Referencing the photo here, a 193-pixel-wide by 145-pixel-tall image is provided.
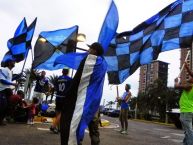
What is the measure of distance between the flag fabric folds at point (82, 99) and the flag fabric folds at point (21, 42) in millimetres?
8046

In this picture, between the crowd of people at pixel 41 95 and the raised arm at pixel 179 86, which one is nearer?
the crowd of people at pixel 41 95

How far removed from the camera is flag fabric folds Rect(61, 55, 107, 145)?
484 cm

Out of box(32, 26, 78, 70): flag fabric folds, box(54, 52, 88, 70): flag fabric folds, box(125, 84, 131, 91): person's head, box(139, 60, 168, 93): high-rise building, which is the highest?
box(139, 60, 168, 93): high-rise building

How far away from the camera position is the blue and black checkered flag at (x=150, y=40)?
7661 mm

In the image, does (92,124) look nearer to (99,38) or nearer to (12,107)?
(99,38)

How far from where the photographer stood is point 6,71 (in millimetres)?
9492

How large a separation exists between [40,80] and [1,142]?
19.0 feet

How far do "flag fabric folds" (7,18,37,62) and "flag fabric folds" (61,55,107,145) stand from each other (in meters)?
8.05

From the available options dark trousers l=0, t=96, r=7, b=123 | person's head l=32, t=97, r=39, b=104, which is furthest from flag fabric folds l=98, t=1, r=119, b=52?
person's head l=32, t=97, r=39, b=104

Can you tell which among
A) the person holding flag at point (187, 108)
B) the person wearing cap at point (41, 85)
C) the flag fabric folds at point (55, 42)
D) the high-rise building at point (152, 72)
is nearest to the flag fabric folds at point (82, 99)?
the person holding flag at point (187, 108)

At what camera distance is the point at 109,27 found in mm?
6219

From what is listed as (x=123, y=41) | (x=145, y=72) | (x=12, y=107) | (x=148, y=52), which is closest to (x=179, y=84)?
(x=148, y=52)

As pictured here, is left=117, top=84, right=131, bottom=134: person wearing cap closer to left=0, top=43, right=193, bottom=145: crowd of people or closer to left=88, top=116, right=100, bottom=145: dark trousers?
left=0, top=43, right=193, bottom=145: crowd of people

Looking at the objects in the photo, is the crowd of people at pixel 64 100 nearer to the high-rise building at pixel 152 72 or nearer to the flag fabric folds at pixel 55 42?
the flag fabric folds at pixel 55 42
